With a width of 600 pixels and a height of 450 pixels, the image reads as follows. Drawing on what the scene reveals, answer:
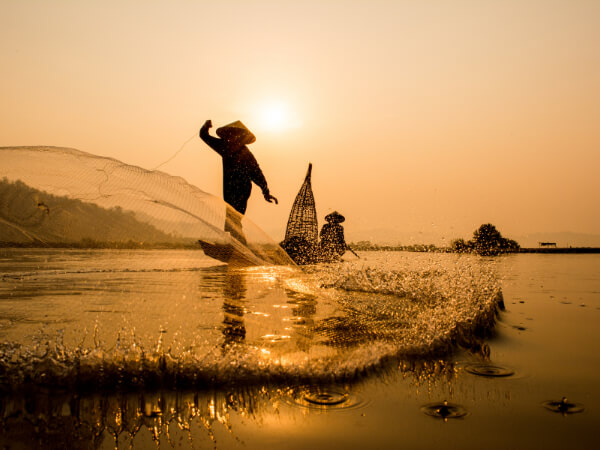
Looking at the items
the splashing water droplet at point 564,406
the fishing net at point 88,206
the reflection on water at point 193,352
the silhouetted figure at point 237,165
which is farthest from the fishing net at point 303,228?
the splashing water droplet at point 564,406

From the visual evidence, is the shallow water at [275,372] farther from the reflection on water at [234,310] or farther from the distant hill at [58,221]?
the distant hill at [58,221]

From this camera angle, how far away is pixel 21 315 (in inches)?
136

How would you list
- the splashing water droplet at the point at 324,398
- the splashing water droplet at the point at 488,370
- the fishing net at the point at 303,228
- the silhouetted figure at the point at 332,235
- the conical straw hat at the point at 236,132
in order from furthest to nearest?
the silhouetted figure at the point at 332,235
the fishing net at the point at 303,228
the conical straw hat at the point at 236,132
the splashing water droplet at the point at 488,370
the splashing water droplet at the point at 324,398

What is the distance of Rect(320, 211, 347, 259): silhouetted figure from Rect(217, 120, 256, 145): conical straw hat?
8208 millimetres

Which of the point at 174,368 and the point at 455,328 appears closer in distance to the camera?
the point at 174,368

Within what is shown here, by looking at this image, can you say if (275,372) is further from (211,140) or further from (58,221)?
(211,140)

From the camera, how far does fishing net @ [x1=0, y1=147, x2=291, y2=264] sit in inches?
117

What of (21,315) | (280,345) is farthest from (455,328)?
(21,315)

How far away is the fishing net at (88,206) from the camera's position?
2.97 metres

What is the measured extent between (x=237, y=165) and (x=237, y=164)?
0.08 ft

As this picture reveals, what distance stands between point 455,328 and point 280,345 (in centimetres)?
130

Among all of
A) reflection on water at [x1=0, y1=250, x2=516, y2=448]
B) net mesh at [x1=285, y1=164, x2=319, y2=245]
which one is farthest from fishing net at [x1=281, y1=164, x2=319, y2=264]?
reflection on water at [x1=0, y1=250, x2=516, y2=448]

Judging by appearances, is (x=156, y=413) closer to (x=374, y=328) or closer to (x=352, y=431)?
(x=352, y=431)

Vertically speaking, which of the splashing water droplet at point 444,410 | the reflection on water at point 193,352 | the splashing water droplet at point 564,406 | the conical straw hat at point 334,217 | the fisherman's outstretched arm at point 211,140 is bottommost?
the splashing water droplet at point 564,406
